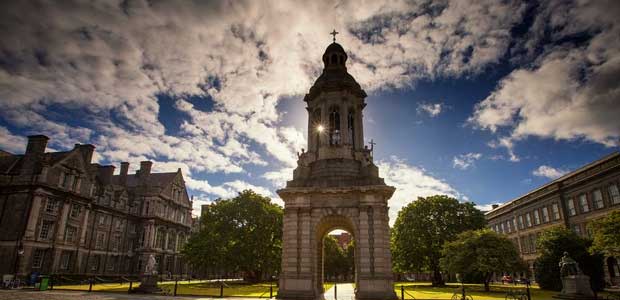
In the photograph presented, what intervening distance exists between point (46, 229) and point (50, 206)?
2.79m

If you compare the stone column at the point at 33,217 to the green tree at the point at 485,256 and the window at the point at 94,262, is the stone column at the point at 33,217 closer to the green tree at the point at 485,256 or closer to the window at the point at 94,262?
the window at the point at 94,262

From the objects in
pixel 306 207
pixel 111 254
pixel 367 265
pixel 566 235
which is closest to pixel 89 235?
pixel 111 254

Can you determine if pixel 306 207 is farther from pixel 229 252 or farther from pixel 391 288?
pixel 229 252

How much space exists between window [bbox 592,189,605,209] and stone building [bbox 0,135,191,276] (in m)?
65.1

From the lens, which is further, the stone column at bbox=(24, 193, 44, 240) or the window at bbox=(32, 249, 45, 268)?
the window at bbox=(32, 249, 45, 268)

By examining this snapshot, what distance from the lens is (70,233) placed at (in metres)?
47.1

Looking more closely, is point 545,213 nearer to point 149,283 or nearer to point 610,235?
point 610,235

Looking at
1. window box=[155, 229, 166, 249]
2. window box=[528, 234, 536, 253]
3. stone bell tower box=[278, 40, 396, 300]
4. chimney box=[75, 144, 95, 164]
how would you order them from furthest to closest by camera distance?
window box=[155, 229, 166, 249] < window box=[528, 234, 536, 253] < chimney box=[75, 144, 95, 164] < stone bell tower box=[278, 40, 396, 300]

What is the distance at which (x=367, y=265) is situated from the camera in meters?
23.5

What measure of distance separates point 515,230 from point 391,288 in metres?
53.5

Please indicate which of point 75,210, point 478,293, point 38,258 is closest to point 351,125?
point 478,293

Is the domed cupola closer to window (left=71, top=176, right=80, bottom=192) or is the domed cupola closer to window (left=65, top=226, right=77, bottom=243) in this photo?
window (left=71, top=176, right=80, bottom=192)

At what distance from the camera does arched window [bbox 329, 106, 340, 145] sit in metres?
29.3

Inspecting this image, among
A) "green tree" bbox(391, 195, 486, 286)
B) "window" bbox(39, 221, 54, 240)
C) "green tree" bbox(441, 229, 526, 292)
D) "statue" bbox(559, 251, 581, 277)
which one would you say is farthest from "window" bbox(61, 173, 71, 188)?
"statue" bbox(559, 251, 581, 277)
